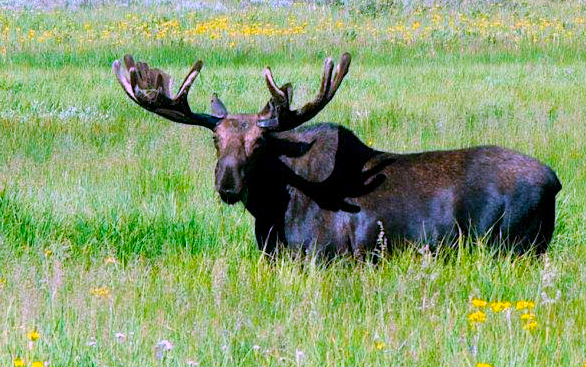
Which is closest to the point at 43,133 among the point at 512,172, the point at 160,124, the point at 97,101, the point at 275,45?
the point at 160,124

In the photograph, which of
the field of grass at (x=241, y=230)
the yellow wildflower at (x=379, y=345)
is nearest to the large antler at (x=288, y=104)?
the field of grass at (x=241, y=230)

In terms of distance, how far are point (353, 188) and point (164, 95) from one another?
1.36m

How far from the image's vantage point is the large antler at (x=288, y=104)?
741 centimetres

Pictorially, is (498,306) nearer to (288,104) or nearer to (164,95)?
(288,104)

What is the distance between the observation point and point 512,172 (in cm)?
756

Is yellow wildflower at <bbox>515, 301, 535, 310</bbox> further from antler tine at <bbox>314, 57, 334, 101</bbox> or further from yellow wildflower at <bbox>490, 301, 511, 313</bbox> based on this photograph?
antler tine at <bbox>314, 57, 334, 101</bbox>

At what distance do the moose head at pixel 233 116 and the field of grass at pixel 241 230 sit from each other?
0.56 meters

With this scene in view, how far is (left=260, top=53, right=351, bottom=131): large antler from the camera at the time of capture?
741cm

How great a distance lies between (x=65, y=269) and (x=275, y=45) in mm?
14705

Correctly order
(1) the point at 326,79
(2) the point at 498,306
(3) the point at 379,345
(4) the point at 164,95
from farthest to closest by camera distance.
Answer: (4) the point at 164,95
(1) the point at 326,79
(2) the point at 498,306
(3) the point at 379,345

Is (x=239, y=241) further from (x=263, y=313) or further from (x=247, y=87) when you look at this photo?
(x=247, y=87)

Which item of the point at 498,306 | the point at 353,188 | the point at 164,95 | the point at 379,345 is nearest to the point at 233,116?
the point at 164,95

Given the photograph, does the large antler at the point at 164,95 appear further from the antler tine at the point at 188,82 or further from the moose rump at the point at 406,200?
the moose rump at the point at 406,200

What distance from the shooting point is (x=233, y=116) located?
7.41m
